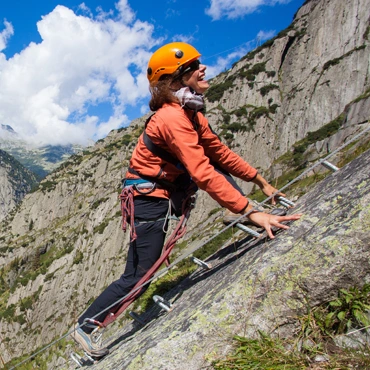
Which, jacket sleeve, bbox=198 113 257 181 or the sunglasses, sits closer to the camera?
the sunglasses

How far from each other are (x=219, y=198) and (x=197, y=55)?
207cm

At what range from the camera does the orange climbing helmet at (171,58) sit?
437 centimetres

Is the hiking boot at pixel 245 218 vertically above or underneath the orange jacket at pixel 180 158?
underneath

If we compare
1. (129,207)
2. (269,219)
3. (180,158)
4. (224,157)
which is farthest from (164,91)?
(269,219)

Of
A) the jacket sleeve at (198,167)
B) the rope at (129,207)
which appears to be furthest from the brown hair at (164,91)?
the rope at (129,207)

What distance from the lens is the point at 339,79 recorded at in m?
51.6

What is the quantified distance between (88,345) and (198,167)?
9.79 ft

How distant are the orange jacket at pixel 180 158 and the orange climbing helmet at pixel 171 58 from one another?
51cm

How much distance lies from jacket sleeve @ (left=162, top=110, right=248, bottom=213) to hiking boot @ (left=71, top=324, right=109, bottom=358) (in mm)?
2742

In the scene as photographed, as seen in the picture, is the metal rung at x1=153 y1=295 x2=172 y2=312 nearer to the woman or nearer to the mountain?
the mountain

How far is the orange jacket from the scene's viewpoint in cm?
396

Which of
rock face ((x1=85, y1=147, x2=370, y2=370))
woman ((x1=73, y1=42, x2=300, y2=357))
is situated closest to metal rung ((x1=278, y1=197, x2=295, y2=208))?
rock face ((x1=85, y1=147, x2=370, y2=370))

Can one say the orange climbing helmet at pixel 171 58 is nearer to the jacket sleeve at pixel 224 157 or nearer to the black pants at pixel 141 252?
the jacket sleeve at pixel 224 157

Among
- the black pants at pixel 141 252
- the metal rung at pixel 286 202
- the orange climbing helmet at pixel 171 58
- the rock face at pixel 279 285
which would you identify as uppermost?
the orange climbing helmet at pixel 171 58
